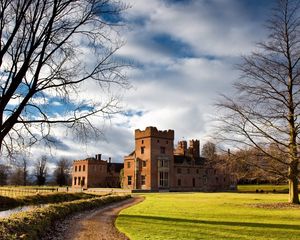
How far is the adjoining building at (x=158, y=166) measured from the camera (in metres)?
68.2

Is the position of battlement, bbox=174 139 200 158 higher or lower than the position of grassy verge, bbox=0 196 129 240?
higher

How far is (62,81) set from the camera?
44.7 feet

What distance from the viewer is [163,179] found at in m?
69.2

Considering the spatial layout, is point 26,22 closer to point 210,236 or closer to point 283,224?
point 210,236

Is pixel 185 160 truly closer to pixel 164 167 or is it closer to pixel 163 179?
pixel 164 167

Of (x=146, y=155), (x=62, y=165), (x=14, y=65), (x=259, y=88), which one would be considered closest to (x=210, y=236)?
(x=14, y=65)

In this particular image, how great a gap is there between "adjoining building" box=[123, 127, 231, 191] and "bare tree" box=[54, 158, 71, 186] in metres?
39.2

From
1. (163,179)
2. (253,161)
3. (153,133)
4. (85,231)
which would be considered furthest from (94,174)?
(85,231)

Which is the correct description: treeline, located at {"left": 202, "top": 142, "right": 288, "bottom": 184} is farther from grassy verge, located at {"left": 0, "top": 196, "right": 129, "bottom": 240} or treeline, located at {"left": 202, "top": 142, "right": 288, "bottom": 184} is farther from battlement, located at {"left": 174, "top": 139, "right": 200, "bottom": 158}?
battlement, located at {"left": 174, "top": 139, "right": 200, "bottom": 158}

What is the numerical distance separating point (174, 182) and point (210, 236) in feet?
192

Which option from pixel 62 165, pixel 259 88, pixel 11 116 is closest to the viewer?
pixel 11 116

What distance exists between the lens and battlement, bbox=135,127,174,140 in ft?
225

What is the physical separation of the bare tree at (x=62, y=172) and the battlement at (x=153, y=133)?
4213cm

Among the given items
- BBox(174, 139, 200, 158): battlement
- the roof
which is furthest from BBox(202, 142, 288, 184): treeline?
BBox(174, 139, 200, 158): battlement
